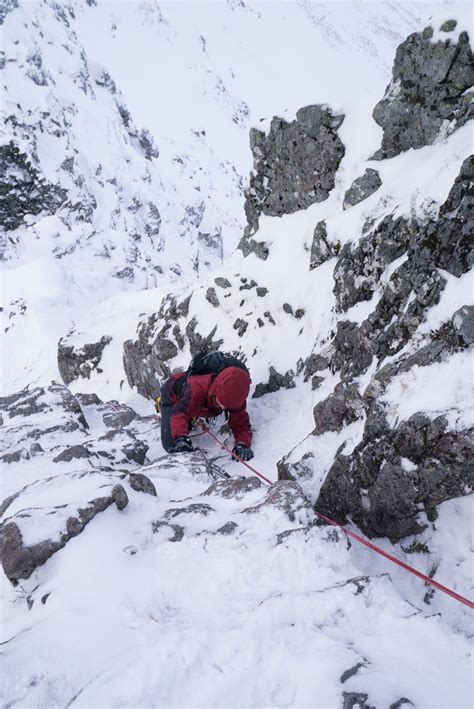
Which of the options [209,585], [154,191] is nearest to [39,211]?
[154,191]

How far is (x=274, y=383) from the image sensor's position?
27.4ft

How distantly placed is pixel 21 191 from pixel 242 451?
31.6 meters

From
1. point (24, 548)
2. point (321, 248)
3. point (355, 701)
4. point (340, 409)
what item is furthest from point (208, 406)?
point (355, 701)

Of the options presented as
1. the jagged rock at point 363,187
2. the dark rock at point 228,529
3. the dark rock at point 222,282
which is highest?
the jagged rock at point 363,187

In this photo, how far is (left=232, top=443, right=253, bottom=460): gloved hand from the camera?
676cm

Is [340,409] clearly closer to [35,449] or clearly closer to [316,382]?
[316,382]

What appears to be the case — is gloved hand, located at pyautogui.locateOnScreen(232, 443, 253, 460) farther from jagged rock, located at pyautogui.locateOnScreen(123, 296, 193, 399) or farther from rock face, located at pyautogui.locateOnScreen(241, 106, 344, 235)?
rock face, located at pyautogui.locateOnScreen(241, 106, 344, 235)

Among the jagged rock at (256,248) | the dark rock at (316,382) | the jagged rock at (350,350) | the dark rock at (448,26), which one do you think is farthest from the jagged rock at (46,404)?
the dark rock at (448,26)

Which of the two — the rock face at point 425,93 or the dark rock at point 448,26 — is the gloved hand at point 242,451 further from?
the dark rock at point 448,26

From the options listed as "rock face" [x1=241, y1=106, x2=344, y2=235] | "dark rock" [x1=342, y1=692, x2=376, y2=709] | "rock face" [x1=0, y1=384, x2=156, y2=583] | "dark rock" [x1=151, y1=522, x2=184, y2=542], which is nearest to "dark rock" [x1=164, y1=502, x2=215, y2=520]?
"dark rock" [x1=151, y1=522, x2=184, y2=542]

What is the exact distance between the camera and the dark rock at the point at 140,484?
442cm

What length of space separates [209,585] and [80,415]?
6730mm

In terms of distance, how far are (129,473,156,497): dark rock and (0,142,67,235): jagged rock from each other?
30.7 m

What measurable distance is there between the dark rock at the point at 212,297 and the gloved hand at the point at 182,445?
4.75m
